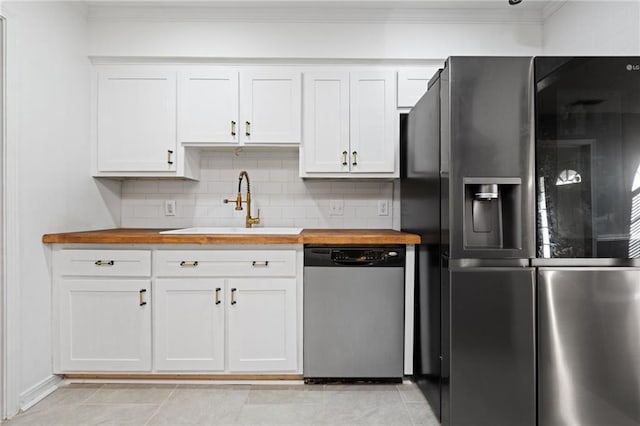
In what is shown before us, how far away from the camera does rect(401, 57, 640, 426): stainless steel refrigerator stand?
63.6 inches

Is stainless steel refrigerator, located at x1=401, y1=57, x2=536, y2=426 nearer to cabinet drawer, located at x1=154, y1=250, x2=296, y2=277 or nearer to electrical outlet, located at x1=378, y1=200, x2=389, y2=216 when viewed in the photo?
cabinet drawer, located at x1=154, y1=250, x2=296, y2=277

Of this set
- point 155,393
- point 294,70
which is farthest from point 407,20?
point 155,393

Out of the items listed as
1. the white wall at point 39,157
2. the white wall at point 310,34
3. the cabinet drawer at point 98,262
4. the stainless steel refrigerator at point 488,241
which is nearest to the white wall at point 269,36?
the white wall at point 310,34

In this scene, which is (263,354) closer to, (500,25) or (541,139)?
(541,139)

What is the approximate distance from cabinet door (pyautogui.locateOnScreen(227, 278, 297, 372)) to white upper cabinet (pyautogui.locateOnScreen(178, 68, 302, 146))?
3.38ft

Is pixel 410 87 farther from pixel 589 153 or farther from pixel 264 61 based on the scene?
pixel 589 153

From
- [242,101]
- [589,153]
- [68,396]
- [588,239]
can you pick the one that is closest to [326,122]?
[242,101]

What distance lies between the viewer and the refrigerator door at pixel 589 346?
64.4 inches

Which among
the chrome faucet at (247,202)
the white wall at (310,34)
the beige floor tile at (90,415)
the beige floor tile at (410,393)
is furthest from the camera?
the chrome faucet at (247,202)

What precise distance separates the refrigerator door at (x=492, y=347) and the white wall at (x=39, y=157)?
224 cm

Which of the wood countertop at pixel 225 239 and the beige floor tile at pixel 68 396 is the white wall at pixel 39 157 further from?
the wood countertop at pixel 225 239

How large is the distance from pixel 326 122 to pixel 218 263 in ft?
3.98

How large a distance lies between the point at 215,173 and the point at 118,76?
0.94m

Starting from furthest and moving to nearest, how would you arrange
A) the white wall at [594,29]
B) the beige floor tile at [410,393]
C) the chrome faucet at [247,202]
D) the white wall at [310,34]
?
the chrome faucet at [247,202] < the white wall at [310,34] < the beige floor tile at [410,393] < the white wall at [594,29]
